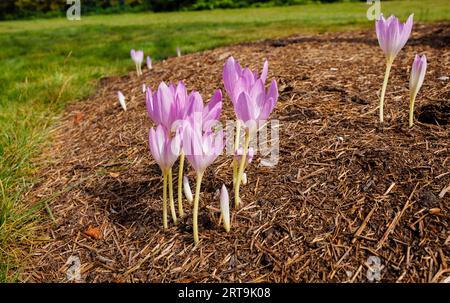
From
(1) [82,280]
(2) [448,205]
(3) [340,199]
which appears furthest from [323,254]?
(1) [82,280]

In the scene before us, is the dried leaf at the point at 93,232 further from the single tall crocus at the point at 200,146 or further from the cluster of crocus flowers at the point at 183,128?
the single tall crocus at the point at 200,146

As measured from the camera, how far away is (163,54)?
7.15 metres

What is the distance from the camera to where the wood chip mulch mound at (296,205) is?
65.7 inches

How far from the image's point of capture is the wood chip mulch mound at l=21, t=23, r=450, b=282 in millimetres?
1669

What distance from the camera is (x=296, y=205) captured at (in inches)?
75.4

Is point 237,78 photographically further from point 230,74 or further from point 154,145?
point 154,145

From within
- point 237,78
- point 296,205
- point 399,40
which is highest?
point 399,40

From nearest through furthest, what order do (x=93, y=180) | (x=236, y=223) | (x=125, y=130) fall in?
(x=236, y=223) < (x=93, y=180) < (x=125, y=130)

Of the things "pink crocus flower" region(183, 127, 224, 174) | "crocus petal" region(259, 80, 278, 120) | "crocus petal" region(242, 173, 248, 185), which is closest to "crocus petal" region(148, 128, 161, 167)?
"pink crocus flower" region(183, 127, 224, 174)

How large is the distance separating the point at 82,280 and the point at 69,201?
672 millimetres

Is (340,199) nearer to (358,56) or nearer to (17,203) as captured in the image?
(17,203)

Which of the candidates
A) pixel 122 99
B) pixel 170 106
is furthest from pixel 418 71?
pixel 122 99

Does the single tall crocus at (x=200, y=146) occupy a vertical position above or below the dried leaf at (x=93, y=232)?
above

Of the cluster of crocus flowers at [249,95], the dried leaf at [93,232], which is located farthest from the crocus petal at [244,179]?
the dried leaf at [93,232]
